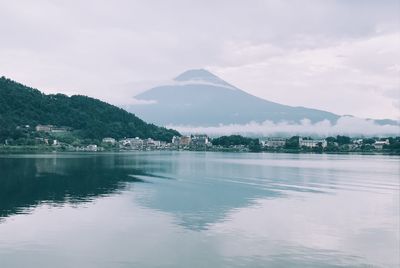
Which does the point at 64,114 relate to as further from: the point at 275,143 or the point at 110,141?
the point at 275,143

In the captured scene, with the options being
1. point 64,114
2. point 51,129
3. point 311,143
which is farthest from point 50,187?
point 311,143

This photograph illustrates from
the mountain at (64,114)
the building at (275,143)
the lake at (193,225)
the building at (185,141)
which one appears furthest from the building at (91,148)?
the lake at (193,225)

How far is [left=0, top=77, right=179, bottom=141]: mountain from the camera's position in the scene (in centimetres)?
8119

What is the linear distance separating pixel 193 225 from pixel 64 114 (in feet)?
276

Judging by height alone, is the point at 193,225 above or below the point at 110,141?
below

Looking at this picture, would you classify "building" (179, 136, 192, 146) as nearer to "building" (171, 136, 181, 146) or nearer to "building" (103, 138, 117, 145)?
"building" (171, 136, 181, 146)

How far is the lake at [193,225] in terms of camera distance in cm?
995

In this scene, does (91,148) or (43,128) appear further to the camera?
(43,128)

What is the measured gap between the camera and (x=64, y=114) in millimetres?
93062

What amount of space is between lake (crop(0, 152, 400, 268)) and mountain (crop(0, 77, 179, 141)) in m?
53.6

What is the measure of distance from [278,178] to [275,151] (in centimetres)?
6492

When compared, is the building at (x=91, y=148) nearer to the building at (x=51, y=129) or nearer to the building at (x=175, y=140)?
the building at (x=51, y=129)

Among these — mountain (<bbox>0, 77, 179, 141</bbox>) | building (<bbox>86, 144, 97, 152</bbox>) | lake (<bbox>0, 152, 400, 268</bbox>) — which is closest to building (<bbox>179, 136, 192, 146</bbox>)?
mountain (<bbox>0, 77, 179, 141</bbox>)

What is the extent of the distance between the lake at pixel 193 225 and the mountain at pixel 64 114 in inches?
2112
